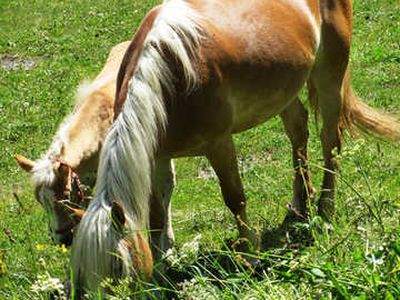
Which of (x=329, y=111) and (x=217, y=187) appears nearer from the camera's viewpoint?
(x=329, y=111)

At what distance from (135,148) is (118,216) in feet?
1.81

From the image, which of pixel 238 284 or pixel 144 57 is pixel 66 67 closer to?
pixel 144 57

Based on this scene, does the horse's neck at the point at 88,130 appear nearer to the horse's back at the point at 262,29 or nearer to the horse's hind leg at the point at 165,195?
the horse's hind leg at the point at 165,195

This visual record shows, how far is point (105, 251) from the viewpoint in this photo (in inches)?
178

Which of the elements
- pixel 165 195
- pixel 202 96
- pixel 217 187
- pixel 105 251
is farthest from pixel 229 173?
pixel 217 187

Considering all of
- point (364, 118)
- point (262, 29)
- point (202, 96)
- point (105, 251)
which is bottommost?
point (364, 118)

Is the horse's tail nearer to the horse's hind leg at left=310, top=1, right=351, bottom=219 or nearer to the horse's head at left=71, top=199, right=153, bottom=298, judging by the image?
the horse's hind leg at left=310, top=1, right=351, bottom=219

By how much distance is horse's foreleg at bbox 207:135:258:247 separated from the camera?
6.07m

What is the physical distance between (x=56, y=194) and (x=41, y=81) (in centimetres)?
643

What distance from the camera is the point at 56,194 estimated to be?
6.12 metres

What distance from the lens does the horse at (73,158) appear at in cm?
610

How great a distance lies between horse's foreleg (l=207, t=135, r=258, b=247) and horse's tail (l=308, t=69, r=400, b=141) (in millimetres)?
1550

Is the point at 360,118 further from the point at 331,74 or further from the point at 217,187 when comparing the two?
the point at 217,187

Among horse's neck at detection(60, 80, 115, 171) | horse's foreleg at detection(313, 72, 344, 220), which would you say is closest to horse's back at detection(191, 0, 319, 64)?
horse's foreleg at detection(313, 72, 344, 220)
